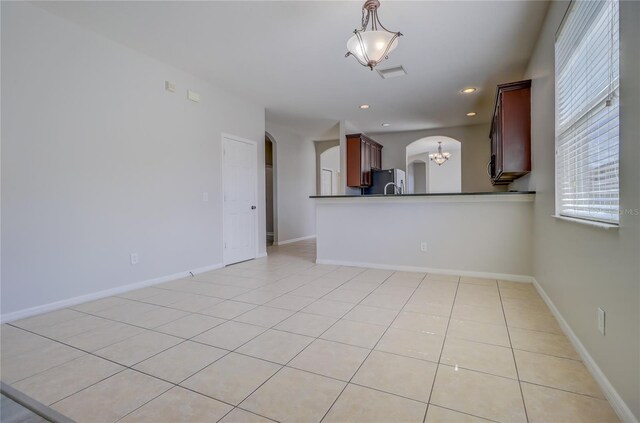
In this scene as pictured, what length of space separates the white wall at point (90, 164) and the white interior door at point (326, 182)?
5286mm

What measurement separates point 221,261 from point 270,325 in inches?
96.4

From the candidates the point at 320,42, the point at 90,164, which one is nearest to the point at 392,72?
the point at 320,42

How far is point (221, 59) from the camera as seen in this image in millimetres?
3631

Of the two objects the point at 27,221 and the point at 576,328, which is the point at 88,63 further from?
the point at 576,328

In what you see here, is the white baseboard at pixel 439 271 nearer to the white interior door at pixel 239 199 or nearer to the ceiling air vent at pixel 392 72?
the white interior door at pixel 239 199

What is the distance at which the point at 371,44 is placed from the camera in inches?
90.8

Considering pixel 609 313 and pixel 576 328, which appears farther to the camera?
pixel 576 328

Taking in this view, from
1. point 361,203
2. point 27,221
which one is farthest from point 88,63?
point 361,203

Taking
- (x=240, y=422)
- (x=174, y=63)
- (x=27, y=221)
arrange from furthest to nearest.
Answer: (x=174, y=63)
(x=27, y=221)
(x=240, y=422)

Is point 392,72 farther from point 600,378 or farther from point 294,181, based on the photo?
point 294,181

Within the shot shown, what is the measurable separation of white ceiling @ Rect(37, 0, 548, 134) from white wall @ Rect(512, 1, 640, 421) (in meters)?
0.81

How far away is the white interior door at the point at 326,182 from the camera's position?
9355mm

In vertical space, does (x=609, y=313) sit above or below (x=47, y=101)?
below

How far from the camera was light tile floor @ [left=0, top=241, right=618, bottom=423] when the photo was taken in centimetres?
140
